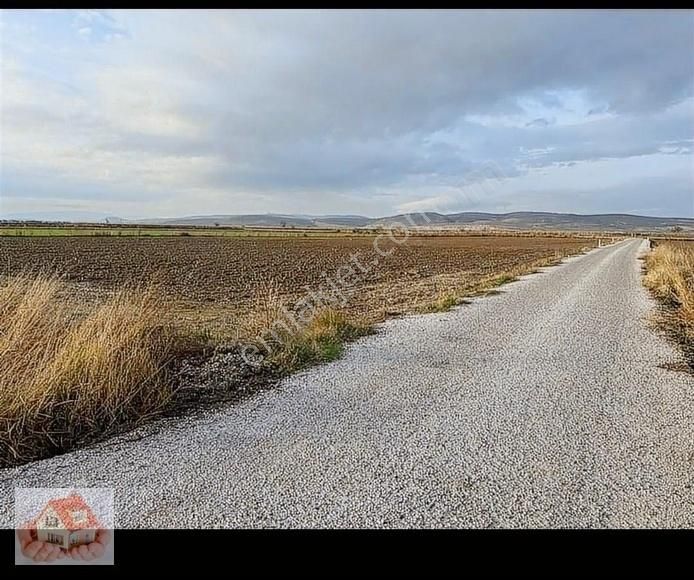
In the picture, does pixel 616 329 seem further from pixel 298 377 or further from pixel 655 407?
pixel 298 377

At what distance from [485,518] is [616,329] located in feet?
25.1

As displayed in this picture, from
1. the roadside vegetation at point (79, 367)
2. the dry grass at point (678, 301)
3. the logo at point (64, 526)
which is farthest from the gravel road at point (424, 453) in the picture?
the dry grass at point (678, 301)

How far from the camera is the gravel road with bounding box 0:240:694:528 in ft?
10.8

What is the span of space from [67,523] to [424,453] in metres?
2.52

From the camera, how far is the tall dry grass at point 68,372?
4430 millimetres

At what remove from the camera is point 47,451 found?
4254 millimetres

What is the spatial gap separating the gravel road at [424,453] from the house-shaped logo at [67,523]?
17 centimetres

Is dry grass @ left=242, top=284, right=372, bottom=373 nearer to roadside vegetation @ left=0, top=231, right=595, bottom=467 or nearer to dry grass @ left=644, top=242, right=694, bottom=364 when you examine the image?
roadside vegetation @ left=0, top=231, right=595, bottom=467

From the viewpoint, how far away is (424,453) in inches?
164

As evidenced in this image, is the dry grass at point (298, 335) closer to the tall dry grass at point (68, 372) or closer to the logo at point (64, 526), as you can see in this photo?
the tall dry grass at point (68, 372)
